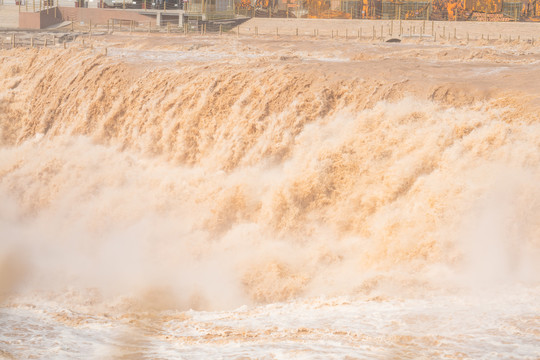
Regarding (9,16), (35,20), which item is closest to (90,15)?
(35,20)

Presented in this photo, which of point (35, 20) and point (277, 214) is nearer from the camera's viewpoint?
point (277, 214)

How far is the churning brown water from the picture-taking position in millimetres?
7168

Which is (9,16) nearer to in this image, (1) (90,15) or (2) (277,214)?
(1) (90,15)

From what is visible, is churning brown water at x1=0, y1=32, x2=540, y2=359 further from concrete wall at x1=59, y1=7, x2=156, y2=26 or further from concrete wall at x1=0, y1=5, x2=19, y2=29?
concrete wall at x1=59, y1=7, x2=156, y2=26

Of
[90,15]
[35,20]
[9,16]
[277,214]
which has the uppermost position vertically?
[90,15]

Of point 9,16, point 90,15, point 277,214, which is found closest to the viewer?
point 277,214

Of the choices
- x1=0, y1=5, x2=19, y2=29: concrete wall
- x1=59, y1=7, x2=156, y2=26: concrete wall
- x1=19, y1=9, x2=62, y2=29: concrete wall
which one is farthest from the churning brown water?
x1=59, y1=7, x2=156, y2=26: concrete wall

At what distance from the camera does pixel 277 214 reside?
34.1ft

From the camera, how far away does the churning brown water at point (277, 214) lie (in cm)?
717

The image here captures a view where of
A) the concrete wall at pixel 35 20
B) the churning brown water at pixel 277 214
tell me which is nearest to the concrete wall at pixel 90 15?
the concrete wall at pixel 35 20

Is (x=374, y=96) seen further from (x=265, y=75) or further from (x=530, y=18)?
(x=530, y=18)

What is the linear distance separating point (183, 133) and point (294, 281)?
4.31 m

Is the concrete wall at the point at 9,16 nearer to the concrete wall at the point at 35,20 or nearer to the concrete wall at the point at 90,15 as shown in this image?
the concrete wall at the point at 35,20

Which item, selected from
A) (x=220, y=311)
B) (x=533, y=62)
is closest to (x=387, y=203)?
(x=220, y=311)
